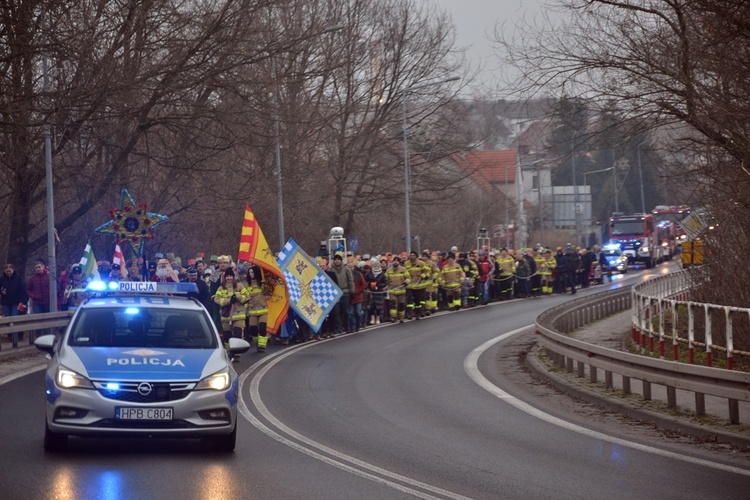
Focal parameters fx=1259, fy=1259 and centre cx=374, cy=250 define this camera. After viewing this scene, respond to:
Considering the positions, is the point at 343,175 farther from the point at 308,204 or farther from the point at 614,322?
the point at 614,322

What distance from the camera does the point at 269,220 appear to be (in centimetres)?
4616

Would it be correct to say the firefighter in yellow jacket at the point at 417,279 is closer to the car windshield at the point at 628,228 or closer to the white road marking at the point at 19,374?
the white road marking at the point at 19,374

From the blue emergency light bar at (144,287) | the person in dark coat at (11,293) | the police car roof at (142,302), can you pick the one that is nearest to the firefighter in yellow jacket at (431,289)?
the person in dark coat at (11,293)

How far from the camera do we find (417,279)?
33.7m

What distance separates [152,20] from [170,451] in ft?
54.5

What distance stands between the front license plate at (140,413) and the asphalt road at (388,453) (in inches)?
14.6

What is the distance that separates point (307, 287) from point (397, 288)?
571 centimetres

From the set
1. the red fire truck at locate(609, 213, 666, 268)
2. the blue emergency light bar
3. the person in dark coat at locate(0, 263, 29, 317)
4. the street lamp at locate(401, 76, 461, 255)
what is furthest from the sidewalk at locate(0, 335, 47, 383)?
the red fire truck at locate(609, 213, 666, 268)

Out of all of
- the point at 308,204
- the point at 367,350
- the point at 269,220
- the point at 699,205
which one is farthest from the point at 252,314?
the point at 308,204

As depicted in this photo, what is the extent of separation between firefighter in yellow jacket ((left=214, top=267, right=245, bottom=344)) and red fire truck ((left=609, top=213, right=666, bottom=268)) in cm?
5084

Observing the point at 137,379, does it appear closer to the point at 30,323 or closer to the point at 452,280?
the point at 30,323

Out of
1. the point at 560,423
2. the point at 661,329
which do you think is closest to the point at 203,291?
the point at 661,329

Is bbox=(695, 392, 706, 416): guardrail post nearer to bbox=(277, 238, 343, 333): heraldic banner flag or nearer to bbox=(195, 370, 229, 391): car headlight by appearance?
bbox=(195, 370, 229, 391): car headlight

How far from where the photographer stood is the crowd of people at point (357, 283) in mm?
23734
